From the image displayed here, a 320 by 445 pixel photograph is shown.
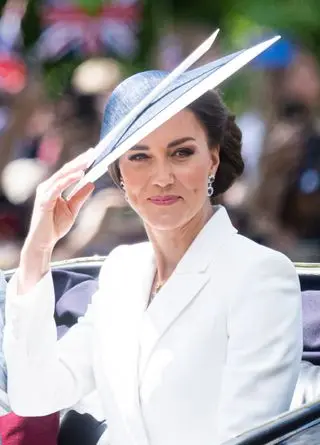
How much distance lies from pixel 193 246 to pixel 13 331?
1.19 feet

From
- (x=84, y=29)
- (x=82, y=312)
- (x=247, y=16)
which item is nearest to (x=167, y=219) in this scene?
(x=82, y=312)

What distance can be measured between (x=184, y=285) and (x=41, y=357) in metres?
0.30

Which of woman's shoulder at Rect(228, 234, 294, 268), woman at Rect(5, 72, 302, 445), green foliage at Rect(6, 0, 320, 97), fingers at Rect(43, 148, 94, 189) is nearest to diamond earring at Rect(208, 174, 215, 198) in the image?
woman at Rect(5, 72, 302, 445)

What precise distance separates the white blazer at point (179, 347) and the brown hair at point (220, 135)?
11 centimetres

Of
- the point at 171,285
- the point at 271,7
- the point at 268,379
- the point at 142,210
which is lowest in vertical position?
the point at 268,379

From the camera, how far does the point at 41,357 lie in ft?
6.98

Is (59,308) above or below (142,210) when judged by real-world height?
below

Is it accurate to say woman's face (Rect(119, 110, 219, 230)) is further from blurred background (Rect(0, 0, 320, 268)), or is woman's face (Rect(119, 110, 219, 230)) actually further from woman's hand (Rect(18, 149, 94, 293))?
blurred background (Rect(0, 0, 320, 268))

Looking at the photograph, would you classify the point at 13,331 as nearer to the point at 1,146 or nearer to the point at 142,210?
the point at 142,210

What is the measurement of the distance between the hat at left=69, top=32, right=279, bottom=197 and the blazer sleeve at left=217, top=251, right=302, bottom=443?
1.02ft

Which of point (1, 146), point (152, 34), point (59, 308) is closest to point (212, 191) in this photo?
point (59, 308)

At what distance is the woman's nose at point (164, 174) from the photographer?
6.64 ft

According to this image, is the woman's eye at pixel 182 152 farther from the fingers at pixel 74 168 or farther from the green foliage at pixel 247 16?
the green foliage at pixel 247 16

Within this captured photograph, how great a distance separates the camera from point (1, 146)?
5.54m
